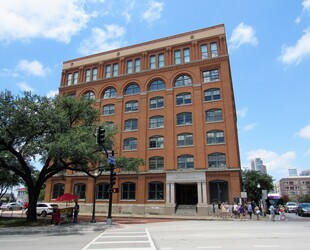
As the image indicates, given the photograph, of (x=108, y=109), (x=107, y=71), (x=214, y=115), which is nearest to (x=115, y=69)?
(x=107, y=71)

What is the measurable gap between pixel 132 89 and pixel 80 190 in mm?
17403

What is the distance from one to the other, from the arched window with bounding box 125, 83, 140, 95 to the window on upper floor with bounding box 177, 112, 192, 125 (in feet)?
27.6

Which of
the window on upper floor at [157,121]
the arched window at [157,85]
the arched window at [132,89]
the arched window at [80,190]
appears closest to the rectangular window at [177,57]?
the arched window at [157,85]

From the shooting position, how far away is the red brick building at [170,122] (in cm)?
3403

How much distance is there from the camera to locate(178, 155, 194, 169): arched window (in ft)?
115

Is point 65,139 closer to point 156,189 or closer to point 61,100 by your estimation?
point 61,100

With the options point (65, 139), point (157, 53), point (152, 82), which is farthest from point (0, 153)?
point (157, 53)

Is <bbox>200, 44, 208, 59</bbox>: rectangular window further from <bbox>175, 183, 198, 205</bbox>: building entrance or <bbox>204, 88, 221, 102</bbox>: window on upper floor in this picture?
<bbox>175, 183, 198, 205</bbox>: building entrance

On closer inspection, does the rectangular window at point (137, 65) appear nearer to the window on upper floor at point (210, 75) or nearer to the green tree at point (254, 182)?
the window on upper floor at point (210, 75)

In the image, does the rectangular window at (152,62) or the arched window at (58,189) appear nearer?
the arched window at (58,189)

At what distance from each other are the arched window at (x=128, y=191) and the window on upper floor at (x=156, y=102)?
11723 mm

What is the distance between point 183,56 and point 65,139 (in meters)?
26.1

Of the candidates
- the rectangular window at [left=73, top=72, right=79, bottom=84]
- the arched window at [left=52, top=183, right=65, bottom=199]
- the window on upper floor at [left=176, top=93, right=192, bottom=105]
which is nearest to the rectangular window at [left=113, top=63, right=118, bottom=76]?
the rectangular window at [left=73, top=72, right=79, bottom=84]

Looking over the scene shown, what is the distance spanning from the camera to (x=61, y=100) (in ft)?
79.2
